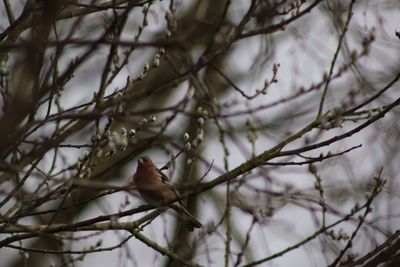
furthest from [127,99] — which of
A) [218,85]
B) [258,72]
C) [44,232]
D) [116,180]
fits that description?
[218,85]

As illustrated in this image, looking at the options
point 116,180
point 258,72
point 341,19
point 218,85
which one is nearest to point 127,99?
point 341,19

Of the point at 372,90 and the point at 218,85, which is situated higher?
the point at 218,85

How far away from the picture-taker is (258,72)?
28.1 feet

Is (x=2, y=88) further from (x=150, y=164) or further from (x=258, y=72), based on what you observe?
(x=258, y=72)

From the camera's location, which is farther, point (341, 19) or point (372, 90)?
point (341, 19)

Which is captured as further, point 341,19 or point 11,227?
point 341,19

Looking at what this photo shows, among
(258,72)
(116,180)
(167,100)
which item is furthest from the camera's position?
(167,100)

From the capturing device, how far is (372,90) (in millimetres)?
7004

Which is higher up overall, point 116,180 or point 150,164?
point 116,180

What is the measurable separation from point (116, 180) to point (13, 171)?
27.7 ft

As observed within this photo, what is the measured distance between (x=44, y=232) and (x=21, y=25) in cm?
171

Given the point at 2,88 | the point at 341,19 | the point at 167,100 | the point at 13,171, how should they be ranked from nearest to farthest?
the point at 13,171 < the point at 2,88 < the point at 341,19 < the point at 167,100

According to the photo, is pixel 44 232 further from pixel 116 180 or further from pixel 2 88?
pixel 116 180

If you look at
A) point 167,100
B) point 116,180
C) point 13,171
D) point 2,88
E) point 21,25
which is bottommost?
point 13,171
